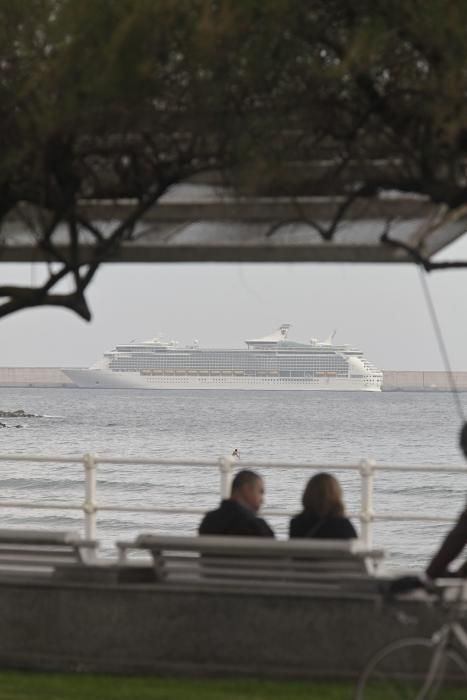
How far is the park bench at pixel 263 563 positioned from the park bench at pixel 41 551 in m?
0.39

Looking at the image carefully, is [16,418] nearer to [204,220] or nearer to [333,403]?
[333,403]

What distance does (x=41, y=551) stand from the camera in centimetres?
719

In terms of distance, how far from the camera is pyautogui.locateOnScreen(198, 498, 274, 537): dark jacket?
7277mm

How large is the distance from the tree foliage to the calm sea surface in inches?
308

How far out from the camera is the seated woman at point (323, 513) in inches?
280

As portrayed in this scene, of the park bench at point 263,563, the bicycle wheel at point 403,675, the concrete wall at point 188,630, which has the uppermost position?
the park bench at point 263,563

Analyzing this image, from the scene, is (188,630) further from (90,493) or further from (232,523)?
(90,493)

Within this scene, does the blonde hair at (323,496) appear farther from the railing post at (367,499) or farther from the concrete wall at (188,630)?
the railing post at (367,499)

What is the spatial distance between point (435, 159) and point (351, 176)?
424 mm

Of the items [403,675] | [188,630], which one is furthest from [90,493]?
[403,675]

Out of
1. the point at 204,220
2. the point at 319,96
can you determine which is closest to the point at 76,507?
the point at 204,220

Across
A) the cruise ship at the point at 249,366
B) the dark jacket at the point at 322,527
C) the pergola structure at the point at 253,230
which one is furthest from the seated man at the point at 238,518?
the cruise ship at the point at 249,366

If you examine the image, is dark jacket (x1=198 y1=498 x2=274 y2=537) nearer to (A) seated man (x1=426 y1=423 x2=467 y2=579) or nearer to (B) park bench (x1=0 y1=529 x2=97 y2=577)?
(B) park bench (x1=0 y1=529 x2=97 y2=577)

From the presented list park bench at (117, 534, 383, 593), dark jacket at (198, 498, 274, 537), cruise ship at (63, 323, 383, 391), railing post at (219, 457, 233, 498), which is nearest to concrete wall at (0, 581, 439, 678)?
park bench at (117, 534, 383, 593)
